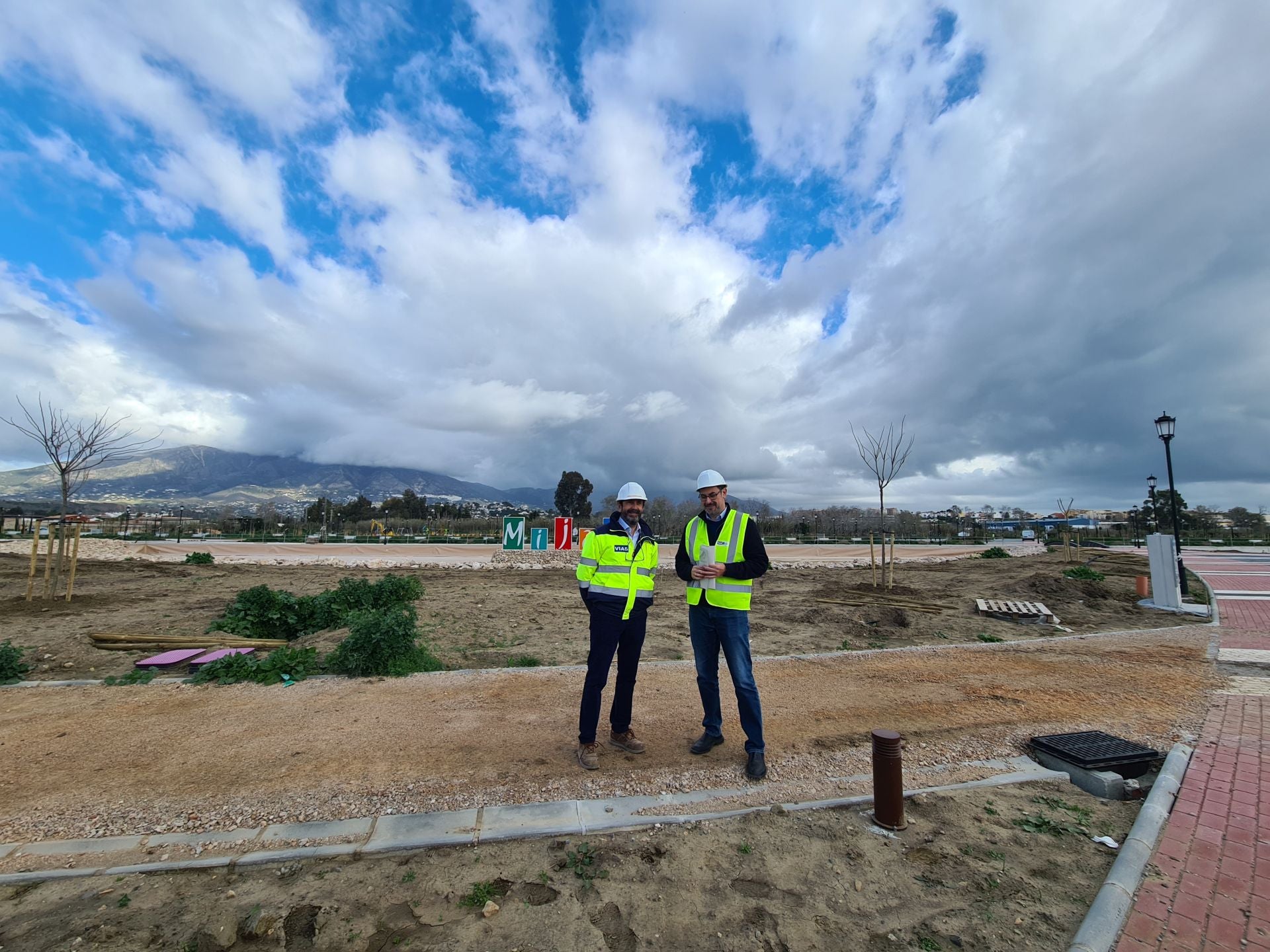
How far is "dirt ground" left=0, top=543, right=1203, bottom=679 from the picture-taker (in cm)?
820

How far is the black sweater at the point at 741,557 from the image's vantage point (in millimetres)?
4191

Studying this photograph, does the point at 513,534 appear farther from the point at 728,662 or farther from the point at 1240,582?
the point at 1240,582

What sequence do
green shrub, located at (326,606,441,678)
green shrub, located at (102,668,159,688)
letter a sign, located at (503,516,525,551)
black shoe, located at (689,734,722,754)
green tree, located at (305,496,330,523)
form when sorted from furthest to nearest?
green tree, located at (305,496,330,523) < letter a sign, located at (503,516,525,551) < green shrub, located at (326,606,441,678) < green shrub, located at (102,668,159,688) < black shoe, located at (689,734,722,754)

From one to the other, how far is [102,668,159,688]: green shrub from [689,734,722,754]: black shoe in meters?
6.09

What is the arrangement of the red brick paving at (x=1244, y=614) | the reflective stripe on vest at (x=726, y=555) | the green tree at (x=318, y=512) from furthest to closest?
the green tree at (x=318, y=512), the red brick paving at (x=1244, y=614), the reflective stripe on vest at (x=726, y=555)

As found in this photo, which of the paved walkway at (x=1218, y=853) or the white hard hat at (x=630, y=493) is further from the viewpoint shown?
the white hard hat at (x=630, y=493)

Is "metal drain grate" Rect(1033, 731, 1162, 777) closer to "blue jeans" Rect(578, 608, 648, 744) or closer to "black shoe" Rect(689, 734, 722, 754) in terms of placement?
"black shoe" Rect(689, 734, 722, 754)

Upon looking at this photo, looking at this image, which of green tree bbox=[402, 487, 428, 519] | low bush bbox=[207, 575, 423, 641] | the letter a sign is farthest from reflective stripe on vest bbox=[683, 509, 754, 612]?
green tree bbox=[402, 487, 428, 519]

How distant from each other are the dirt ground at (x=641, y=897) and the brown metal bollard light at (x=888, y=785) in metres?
0.09

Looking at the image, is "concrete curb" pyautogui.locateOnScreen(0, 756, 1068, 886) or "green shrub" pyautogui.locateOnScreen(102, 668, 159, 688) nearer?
"concrete curb" pyautogui.locateOnScreen(0, 756, 1068, 886)

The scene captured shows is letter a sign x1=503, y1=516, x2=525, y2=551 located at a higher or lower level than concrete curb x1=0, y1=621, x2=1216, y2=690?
higher

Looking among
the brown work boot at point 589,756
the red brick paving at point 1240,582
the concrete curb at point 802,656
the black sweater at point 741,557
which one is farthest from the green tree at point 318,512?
the red brick paving at point 1240,582

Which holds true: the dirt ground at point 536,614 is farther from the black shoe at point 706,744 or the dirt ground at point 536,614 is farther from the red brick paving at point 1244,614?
the black shoe at point 706,744

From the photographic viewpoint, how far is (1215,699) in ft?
19.2
